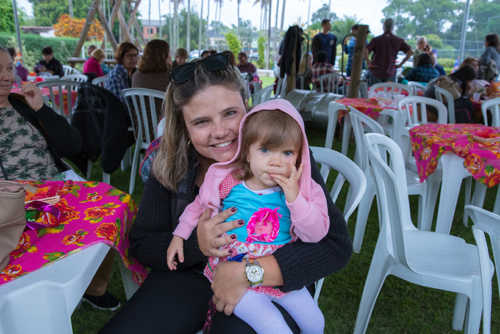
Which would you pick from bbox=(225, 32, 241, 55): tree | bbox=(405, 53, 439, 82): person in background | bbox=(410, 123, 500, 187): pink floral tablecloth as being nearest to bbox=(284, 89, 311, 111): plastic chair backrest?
bbox=(405, 53, 439, 82): person in background

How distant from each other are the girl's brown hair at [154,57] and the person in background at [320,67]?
182 inches

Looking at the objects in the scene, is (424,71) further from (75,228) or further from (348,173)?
(75,228)

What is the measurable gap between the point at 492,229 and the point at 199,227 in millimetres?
986

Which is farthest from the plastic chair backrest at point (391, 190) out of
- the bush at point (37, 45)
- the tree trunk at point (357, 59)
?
the bush at point (37, 45)

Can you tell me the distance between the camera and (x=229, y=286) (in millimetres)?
1017

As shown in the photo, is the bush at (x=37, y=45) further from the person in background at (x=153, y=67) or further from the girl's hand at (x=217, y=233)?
the girl's hand at (x=217, y=233)

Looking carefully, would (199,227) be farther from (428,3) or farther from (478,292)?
(428,3)

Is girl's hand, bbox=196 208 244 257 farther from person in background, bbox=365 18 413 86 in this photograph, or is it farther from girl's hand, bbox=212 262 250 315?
person in background, bbox=365 18 413 86

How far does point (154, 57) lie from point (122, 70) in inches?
30.4

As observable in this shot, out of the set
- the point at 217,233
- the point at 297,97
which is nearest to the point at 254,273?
the point at 217,233

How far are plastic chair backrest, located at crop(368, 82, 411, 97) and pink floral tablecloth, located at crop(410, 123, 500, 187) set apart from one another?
2729 millimetres

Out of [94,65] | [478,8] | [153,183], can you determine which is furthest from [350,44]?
[153,183]

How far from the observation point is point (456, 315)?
6.62 ft

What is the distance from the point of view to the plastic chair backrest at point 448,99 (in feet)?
15.0
